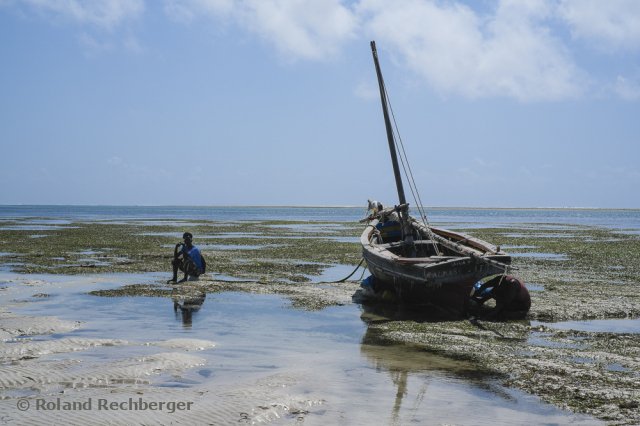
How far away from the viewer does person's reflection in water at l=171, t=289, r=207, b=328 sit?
13891 mm

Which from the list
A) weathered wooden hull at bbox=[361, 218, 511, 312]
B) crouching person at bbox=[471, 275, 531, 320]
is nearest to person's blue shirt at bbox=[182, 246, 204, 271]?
weathered wooden hull at bbox=[361, 218, 511, 312]

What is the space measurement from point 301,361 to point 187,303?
649 centimetres

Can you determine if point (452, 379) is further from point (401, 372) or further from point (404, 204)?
point (404, 204)

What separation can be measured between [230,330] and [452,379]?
529 centimetres

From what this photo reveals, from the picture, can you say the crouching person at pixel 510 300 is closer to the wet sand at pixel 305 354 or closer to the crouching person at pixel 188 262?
the wet sand at pixel 305 354

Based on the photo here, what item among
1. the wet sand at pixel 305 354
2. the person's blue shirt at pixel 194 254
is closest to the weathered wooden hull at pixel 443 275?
the wet sand at pixel 305 354

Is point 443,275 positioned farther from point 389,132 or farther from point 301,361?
point 389,132

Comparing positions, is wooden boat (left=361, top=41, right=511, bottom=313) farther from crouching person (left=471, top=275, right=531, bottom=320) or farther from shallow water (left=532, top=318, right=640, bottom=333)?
shallow water (left=532, top=318, right=640, bottom=333)

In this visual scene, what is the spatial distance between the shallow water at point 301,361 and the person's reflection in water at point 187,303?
0.04 m

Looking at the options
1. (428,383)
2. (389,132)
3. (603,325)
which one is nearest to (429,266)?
(603,325)

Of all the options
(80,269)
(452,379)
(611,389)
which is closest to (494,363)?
(452,379)

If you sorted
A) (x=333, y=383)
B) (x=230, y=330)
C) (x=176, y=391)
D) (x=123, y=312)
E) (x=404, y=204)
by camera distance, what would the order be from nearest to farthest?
1. (x=176, y=391)
2. (x=333, y=383)
3. (x=230, y=330)
4. (x=123, y=312)
5. (x=404, y=204)

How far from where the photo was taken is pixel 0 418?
6871 millimetres

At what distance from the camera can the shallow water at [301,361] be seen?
7559 millimetres
